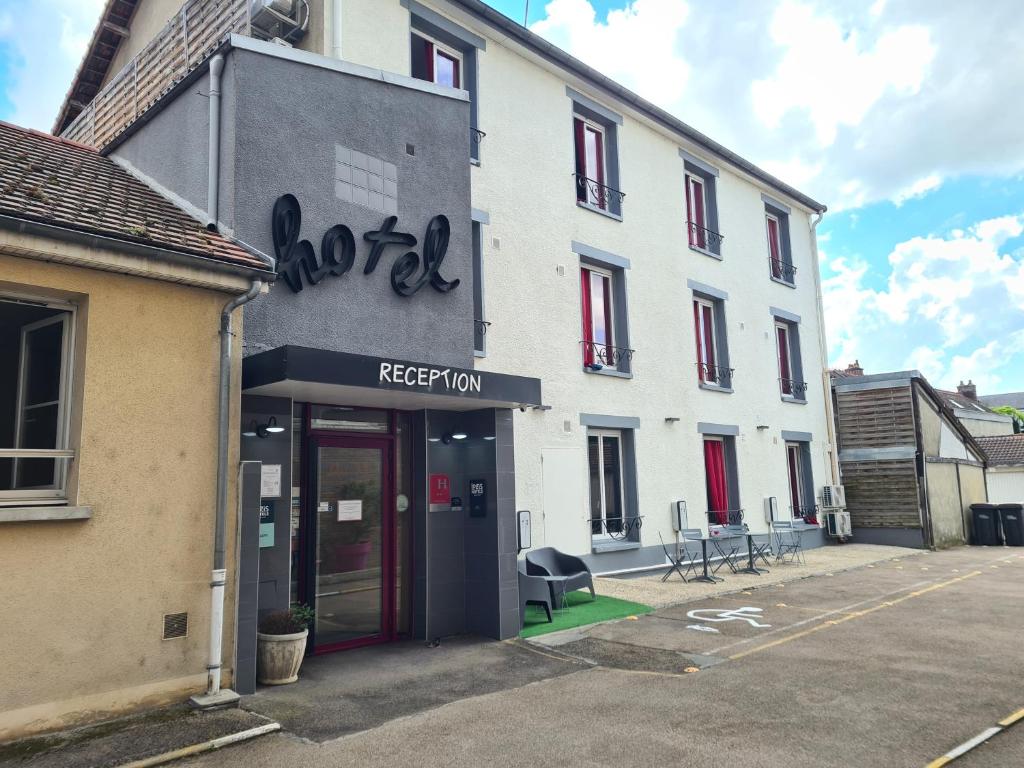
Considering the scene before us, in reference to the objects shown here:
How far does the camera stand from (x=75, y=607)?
513 cm

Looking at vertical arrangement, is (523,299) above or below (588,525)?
above

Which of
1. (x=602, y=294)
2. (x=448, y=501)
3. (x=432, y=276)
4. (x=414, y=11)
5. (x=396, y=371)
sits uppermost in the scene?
(x=414, y=11)

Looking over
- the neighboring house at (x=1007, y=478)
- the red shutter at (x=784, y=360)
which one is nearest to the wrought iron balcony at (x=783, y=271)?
the red shutter at (x=784, y=360)

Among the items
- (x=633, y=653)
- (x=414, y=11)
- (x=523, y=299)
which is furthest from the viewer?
(x=523, y=299)

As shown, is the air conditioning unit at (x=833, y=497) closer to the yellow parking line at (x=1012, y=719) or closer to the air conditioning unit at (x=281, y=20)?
the yellow parking line at (x=1012, y=719)

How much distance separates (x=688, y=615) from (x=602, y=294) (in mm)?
6393

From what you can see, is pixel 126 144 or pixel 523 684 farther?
pixel 126 144

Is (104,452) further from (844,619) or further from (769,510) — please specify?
(769,510)

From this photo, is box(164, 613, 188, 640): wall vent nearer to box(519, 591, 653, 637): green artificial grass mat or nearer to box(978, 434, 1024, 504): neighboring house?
box(519, 591, 653, 637): green artificial grass mat

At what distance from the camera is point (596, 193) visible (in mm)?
14023

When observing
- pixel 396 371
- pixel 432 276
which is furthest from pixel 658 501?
pixel 396 371

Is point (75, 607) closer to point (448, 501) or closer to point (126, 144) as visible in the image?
point (448, 501)

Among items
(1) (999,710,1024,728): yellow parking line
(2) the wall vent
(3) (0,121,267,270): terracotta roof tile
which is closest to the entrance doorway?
(2) the wall vent

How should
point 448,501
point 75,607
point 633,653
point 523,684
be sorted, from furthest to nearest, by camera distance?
point 448,501 < point 633,653 < point 523,684 < point 75,607
